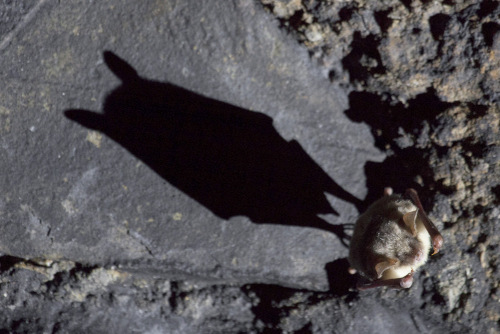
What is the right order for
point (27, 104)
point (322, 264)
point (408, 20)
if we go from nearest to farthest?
point (408, 20)
point (27, 104)
point (322, 264)

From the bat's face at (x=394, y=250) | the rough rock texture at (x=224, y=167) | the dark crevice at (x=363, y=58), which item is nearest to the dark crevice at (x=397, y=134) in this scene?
the rough rock texture at (x=224, y=167)

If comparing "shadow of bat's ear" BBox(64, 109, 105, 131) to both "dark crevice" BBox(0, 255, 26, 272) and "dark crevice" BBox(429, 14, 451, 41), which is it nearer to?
"dark crevice" BBox(0, 255, 26, 272)

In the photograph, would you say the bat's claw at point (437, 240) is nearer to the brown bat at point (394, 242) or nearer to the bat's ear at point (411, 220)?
the brown bat at point (394, 242)

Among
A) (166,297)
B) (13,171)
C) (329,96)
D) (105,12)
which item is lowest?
(166,297)

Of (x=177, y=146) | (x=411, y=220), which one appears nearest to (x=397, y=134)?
(x=411, y=220)

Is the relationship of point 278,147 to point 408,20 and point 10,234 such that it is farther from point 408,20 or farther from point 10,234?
point 10,234

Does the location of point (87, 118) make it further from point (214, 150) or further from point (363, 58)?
point (363, 58)

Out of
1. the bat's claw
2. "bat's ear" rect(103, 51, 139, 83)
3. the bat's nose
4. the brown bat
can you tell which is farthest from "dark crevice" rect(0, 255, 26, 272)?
the bat's claw

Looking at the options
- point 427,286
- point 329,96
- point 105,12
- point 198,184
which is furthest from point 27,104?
point 427,286
